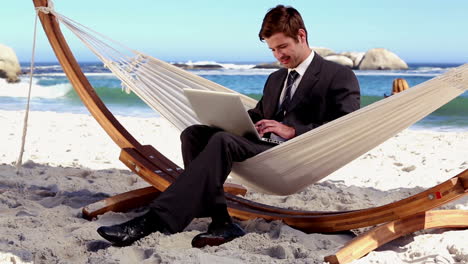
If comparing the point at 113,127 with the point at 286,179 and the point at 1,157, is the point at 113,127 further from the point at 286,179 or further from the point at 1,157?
the point at 1,157

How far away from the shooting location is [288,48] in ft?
6.77

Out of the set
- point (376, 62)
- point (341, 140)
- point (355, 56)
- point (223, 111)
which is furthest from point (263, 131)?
point (355, 56)

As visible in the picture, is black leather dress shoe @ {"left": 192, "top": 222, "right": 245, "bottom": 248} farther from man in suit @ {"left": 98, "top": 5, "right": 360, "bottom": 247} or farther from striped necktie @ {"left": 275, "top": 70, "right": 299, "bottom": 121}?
striped necktie @ {"left": 275, "top": 70, "right": 299, "bottom": 121}

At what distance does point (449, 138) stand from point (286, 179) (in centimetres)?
358

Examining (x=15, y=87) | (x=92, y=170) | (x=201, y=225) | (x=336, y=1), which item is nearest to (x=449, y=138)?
(x=92, y=170)

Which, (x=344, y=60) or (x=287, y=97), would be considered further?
(x=344, y=60)

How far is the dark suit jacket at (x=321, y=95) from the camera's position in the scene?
205 centimetres

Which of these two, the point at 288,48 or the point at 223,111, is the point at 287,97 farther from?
the point at 223,111

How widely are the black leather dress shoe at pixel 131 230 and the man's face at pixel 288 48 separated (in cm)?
70

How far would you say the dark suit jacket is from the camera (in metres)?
2.05

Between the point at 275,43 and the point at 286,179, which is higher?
the point at 275,43

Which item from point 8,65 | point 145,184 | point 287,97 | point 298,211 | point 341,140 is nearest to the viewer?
point 341,140

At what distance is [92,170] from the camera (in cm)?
345

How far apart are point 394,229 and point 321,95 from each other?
517 mm
